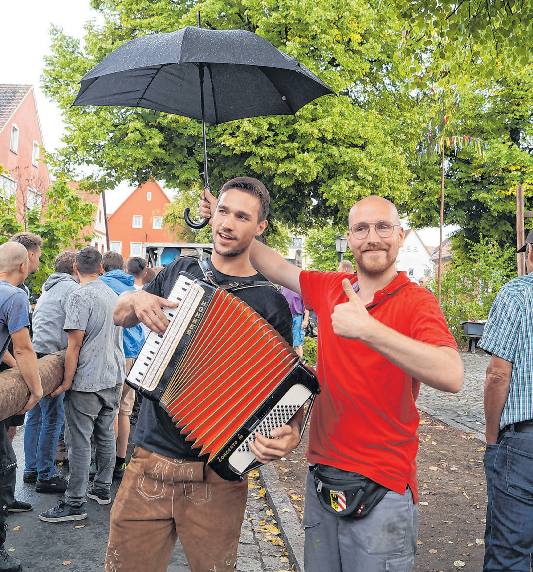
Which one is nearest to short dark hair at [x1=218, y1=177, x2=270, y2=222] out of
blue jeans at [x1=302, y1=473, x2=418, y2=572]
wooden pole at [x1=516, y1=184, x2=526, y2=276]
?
blue jeans at [x1=302, y1=473, x2=418, y2=572]

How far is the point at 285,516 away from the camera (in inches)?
190

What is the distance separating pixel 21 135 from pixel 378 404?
32.2 meters

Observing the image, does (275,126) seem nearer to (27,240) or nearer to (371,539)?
(27,240)

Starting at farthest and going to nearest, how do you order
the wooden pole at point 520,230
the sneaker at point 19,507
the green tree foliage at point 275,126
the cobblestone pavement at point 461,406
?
the green tree foliage at point 275,126
the cobblestone pavement at point 461,406
the wooden pole at point 520,230
the sneaker at point 19,507

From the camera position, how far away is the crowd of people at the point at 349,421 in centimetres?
226

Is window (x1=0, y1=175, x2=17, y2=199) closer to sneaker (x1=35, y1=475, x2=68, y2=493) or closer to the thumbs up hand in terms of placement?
sneaker (x1=35, y1=475, x2=68, y2=493)

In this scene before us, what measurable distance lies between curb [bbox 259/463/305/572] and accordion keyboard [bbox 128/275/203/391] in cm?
231

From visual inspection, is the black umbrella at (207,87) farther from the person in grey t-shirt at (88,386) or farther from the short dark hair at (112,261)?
the short dark hair at (112,261)

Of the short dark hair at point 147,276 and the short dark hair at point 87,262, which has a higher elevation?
the short dark hair at point 87,262

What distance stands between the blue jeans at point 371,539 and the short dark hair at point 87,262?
3.66 metres

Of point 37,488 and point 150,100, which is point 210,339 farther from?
point 37,488

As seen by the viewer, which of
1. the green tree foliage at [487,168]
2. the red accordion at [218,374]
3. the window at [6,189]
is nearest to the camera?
the red accordion at [218,374]

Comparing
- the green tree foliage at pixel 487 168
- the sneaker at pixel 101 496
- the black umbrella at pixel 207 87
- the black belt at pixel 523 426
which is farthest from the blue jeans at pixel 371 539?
the green tree foliage at pixel 487 168

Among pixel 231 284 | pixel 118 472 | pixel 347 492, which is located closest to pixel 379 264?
pixel 231 284
